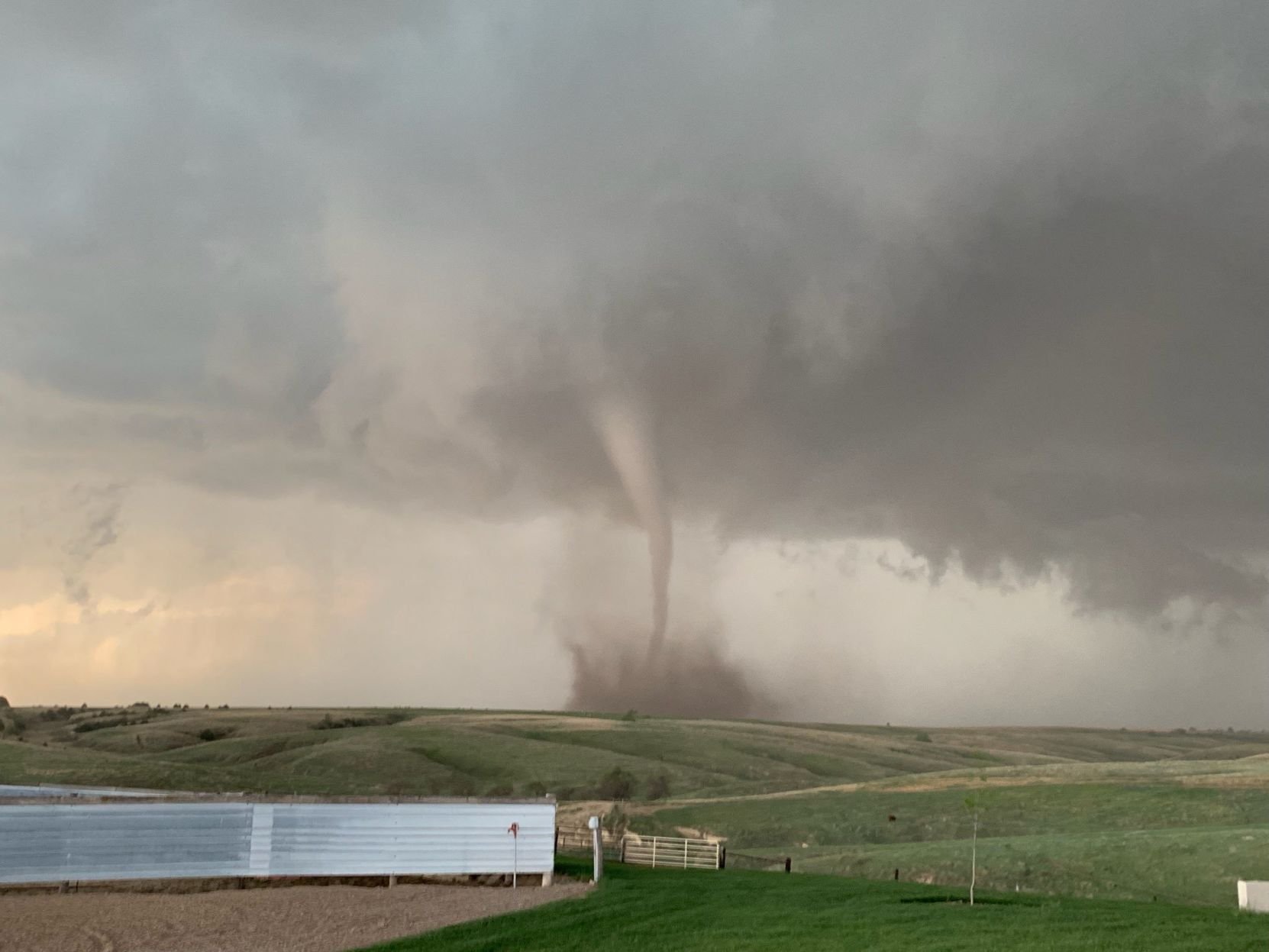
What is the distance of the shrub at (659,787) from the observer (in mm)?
96106

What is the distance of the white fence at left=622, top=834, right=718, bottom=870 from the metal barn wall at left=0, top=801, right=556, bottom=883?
28.5 ft

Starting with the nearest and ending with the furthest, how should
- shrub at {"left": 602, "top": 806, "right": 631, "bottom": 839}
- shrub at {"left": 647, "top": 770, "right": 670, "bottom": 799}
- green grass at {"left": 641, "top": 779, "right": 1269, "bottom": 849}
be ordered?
shrub at {"left": 602, "top": 806, "right": 631, "bottom": 839}, green grass at {"left": 641, "top": 779, "right": 1269, "bottom": 849}, shrub at {"left": 647, "top": 770, "right": 670, "bottom": 799}

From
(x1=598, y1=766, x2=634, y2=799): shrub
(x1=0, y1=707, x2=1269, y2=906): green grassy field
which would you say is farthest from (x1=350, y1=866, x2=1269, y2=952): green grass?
(x1=598, y1=766, x2=634, y2=799): shrub

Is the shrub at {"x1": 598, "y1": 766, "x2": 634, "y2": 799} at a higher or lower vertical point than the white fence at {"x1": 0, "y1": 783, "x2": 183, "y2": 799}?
lower

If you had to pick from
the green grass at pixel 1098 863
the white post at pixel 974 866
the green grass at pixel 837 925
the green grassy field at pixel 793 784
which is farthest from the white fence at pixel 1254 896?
the green grassy field at pixel 793 784

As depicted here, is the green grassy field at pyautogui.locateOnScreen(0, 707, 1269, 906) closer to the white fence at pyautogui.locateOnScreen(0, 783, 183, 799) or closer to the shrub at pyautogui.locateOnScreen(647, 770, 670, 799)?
the shrub at pyautogui.locateOnScreen(647, 770, 670, 799)

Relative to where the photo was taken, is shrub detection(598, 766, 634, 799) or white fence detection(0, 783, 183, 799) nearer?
white fence detection(0, 783, 183, 799)

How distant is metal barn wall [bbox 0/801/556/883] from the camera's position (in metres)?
30.9

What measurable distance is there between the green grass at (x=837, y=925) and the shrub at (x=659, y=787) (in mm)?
65902

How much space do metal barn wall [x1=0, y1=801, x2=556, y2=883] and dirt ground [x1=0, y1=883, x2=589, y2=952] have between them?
2.88ft

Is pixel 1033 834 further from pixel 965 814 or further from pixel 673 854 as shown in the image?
pixel 673 854

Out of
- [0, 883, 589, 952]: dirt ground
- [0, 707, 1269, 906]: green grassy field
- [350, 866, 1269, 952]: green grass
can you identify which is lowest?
[0, 707, 1269, 906]: green grassy field

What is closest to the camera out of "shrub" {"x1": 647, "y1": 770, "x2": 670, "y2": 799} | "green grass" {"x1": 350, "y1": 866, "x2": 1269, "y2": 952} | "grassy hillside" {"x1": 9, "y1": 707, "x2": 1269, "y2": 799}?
"green grass" {"x1": 350, "y1": 866, "x2": 1269, "y2": 952}

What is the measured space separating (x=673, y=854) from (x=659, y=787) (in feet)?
187
